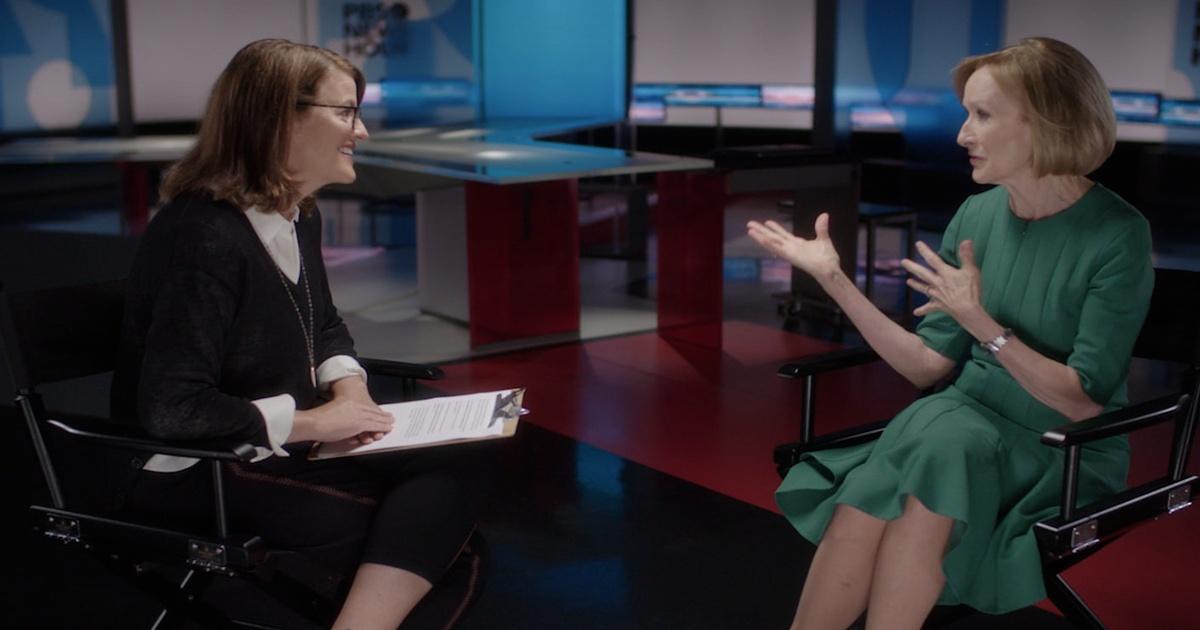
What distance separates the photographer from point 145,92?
7785 mm

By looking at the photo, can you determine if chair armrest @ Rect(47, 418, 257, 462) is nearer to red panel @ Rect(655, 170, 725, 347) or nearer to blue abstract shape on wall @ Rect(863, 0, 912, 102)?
red panel @ Rect(655, 170, 725, 347)

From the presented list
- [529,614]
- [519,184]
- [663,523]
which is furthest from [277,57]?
[519,184]

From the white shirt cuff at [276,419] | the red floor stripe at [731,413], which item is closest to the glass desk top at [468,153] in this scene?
the red floor stripe at [731,413]

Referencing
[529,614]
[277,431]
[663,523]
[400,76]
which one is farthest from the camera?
[400,76]

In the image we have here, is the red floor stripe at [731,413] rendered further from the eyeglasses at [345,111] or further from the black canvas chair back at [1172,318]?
the eyeglasses at [345,111]

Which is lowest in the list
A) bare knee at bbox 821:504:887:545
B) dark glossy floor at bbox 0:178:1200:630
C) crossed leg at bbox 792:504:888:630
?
dark glossy floor at bbox 0:178:1200:630

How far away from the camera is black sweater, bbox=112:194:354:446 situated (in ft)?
6.66

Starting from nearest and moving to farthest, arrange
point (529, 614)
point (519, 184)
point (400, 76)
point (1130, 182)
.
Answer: point (529, 614), point (519, 184), point (1130, 182), point (400, 76)

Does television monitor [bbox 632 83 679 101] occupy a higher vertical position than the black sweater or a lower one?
higher

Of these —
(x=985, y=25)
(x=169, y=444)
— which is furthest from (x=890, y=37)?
(x=169, y=444)

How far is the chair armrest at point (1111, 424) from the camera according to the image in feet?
6.72

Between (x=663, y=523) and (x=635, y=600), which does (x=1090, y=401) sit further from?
(x=663, y=523)

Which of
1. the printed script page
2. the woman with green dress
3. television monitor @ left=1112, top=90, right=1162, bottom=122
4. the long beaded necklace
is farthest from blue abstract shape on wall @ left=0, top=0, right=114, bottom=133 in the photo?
the woman with green dress

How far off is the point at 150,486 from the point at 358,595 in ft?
1.35
